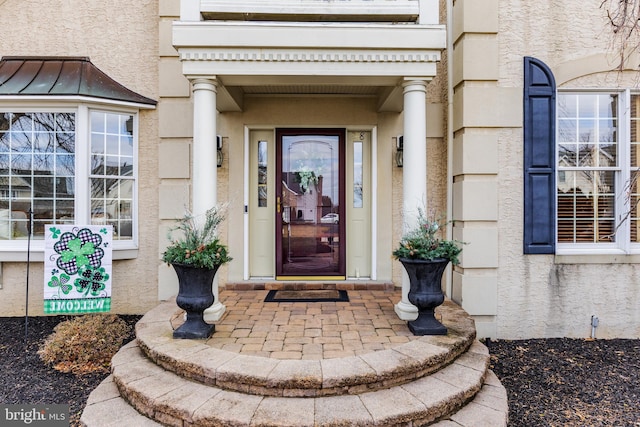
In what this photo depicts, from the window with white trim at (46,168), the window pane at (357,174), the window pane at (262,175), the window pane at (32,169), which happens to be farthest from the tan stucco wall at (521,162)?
the window pane at (32,169)

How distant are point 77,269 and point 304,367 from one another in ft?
10.2

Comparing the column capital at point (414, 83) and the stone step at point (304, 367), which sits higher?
the column capital at point (414, 83)

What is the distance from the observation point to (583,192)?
4387 millimetres

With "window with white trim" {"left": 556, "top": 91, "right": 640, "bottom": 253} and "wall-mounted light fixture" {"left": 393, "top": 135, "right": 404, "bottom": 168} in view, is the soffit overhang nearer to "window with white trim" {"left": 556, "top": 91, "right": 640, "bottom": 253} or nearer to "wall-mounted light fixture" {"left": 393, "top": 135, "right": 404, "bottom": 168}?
"wall-mounted light fixture" {"left": 393, "top": 135, "right": 404, "bottom": 168}

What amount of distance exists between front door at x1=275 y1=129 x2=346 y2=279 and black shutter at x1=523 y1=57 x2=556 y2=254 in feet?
7.52

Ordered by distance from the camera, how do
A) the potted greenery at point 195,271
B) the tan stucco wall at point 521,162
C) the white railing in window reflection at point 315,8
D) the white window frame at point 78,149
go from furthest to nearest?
the white window frame at point 78,149 → the tan stucco wall at point 521,162 → the white railing in window reflection at point 315,8 → the potted greenery at point 195,271

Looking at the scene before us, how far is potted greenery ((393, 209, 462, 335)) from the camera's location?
3.30m

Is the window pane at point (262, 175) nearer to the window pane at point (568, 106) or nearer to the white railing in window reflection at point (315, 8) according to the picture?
the white railing in window reflection at point (315, 8)

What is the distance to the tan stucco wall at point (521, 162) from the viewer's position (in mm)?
4191

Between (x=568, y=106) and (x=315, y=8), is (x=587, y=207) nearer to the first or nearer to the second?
(x=568, y=106)

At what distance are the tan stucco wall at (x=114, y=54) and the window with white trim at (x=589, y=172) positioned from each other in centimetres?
516

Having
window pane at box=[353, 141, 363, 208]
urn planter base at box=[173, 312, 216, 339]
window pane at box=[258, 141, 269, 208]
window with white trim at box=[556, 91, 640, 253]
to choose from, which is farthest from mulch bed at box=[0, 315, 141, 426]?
window with white trim at box=[556, 91, 640, 253]

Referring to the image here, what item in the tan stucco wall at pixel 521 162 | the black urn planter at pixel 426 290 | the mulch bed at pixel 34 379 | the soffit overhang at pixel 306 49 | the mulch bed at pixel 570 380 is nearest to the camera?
the mulch bed at pixel 570 380

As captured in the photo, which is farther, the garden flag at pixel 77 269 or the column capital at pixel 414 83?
the garden flag at pixel 77 269
